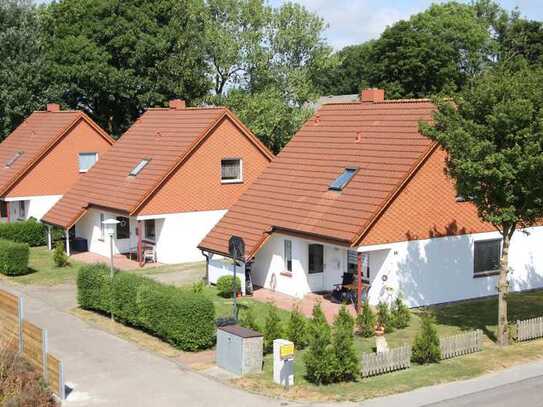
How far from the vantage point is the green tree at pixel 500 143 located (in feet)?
64.0

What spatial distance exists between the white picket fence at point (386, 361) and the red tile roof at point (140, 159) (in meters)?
17.2

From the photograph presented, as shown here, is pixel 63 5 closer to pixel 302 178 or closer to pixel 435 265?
pixel 302 178

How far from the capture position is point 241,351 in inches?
725

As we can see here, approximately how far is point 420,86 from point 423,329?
54515mm

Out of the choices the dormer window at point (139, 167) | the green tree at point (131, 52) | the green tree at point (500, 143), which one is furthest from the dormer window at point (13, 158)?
the green tree at point (500, 143)

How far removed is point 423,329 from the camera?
19.2 m

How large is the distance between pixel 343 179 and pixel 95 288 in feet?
29.7

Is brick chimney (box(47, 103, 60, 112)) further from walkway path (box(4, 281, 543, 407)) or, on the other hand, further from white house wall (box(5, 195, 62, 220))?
walkway path (box(4, 281, 543, 407))

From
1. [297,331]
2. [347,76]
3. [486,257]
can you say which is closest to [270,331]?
[297,331]

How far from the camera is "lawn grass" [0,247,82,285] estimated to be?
3071 centimetres

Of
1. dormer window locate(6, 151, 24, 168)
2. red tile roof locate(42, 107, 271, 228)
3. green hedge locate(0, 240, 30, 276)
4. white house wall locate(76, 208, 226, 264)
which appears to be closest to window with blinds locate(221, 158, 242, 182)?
red tile roof locate(42, 107, 271, 228)

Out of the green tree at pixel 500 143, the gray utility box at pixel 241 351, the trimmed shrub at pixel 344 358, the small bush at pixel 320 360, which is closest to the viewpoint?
the small bush at pixel 320 360

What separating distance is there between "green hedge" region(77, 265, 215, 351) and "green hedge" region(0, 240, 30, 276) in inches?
299

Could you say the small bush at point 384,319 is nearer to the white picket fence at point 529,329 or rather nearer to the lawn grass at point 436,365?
the lawn grass at point 436,365
